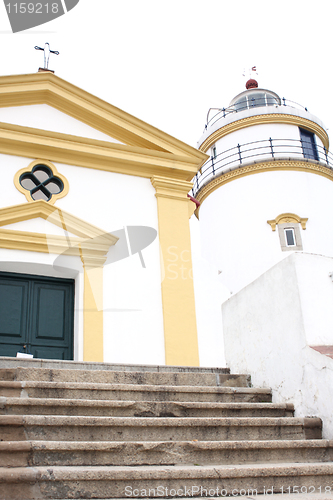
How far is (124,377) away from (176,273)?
453 centimetres

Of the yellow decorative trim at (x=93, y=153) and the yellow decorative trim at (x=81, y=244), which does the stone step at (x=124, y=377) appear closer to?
the yellow decorative trim at (x=81, y=244)

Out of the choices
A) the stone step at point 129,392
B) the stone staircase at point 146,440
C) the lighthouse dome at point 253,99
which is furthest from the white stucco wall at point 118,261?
the lighthouse dome at point 253,99

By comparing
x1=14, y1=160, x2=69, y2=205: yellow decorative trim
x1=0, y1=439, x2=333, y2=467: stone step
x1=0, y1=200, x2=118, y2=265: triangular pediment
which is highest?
x1=14, y1=160, x2=69, y2=205: yellow decorative trim

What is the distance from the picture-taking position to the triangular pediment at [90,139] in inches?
366

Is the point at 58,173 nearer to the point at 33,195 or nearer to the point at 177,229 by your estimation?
the point at 33,195

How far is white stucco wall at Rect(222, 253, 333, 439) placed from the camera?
460 cm

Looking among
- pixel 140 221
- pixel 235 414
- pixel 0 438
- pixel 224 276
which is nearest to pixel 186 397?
pixel 235 414

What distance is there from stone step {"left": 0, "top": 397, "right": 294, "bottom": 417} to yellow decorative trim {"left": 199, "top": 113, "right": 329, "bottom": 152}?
52.4 ft

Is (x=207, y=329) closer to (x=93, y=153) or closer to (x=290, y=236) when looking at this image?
(x=93, y=153)

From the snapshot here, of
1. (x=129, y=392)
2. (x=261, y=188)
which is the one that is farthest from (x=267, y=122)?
(x=129, y=392)

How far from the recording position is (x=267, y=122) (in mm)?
19172

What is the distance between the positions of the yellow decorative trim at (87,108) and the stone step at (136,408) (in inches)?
263

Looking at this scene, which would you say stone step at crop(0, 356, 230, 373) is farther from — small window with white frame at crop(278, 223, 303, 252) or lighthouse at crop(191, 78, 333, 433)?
small window with white frame at crop(278, 223, 303, 252)

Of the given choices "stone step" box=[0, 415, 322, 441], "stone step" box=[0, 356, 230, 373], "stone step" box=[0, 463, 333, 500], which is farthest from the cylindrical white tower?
"stone step" box=[0, 463, 333, 500]
